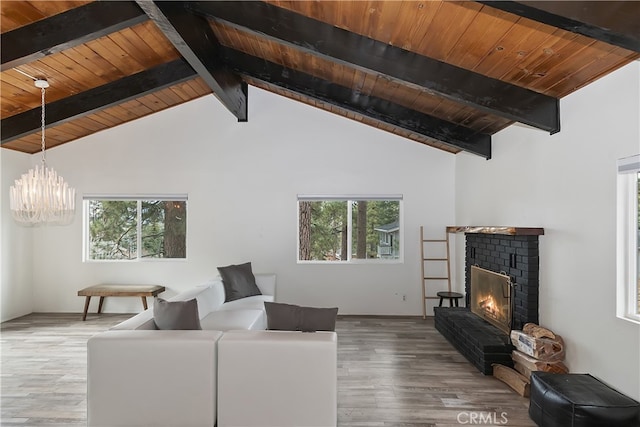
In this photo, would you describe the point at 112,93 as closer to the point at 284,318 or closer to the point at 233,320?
the point at 233,320

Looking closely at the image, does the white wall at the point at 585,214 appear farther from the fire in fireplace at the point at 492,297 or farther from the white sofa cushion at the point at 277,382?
the white sofa cushion at the point at 277,382

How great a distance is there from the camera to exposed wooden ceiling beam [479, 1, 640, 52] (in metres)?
2.06

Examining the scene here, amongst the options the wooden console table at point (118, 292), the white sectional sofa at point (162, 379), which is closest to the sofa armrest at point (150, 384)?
the white sectional sofa at point (162, 379)

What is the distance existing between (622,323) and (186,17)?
13.7 feet

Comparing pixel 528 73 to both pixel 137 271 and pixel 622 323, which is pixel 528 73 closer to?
pixel 622 323

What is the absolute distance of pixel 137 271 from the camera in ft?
21.4

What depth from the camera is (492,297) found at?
15.8ft

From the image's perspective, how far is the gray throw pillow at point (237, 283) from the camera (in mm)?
5430

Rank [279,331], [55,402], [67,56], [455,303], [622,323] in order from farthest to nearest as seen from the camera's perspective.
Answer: [455,303] < [67,56] < [55,402] < [279,331] < [622,323]

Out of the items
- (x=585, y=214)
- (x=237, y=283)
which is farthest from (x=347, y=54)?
(x=237, y=283)

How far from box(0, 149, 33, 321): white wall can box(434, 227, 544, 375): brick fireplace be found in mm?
6365

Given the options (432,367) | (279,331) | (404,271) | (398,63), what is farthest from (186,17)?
(404,271)

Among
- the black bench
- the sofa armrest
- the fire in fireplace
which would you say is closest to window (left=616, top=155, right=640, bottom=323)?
the black bench

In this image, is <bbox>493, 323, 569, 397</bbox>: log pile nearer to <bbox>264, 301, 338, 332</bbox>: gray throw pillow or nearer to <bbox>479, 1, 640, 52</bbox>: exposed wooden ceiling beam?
<bbox>264, 301, 338, 332</bbox>: gray throw pillow
